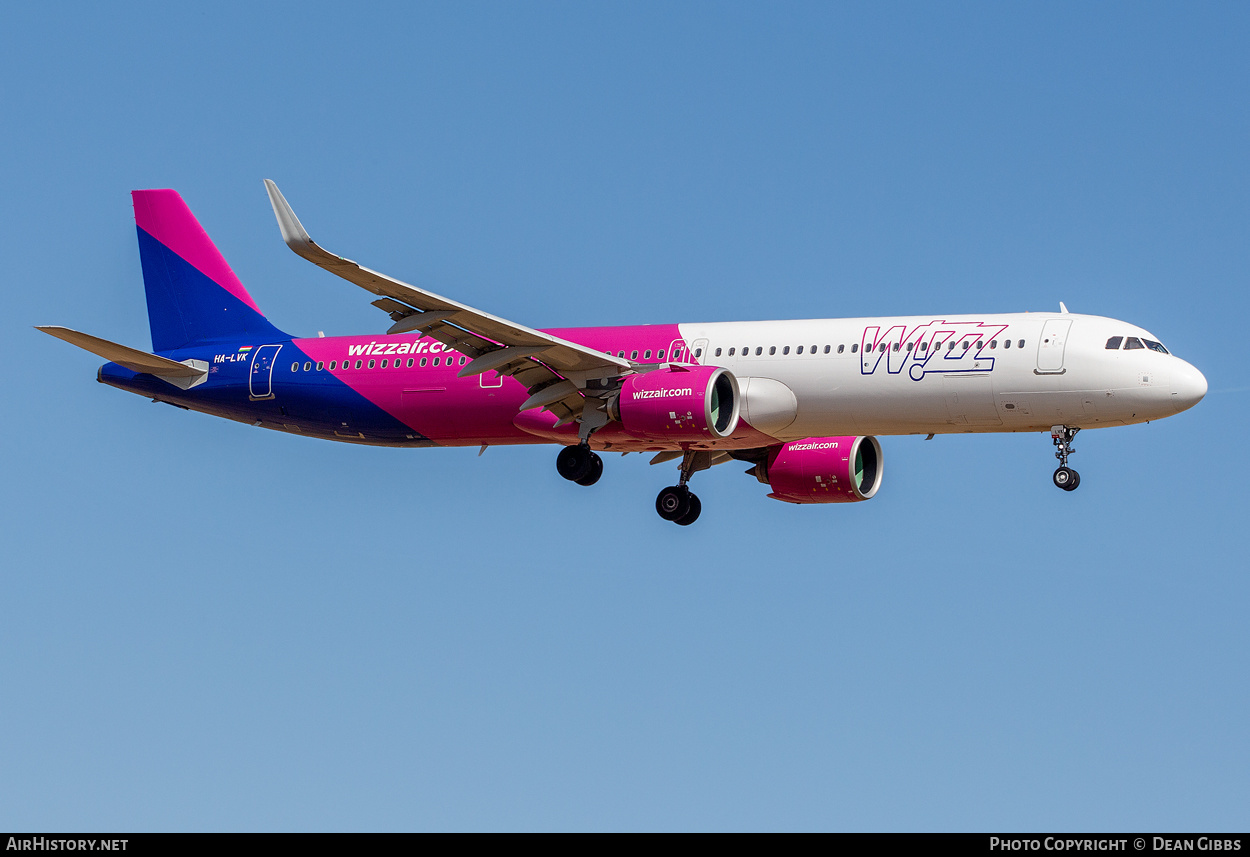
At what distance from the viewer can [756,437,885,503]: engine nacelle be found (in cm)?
4600

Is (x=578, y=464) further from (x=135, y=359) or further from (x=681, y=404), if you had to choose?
(x=135, y=359)

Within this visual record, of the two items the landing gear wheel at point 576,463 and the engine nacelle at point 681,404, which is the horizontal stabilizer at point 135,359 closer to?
the landing gear wheel at point 576,463

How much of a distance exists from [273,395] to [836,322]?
51.3 ft

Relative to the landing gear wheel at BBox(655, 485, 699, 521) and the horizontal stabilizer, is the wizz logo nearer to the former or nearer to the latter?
the landing gear wheel at BBox(655, 485, 699, 521)

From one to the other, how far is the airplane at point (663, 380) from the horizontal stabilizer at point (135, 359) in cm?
6

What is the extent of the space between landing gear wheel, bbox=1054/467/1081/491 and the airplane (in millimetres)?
47

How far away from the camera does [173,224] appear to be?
167 feet

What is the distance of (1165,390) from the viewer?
39.2 metres

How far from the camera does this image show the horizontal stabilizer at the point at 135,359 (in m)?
45.0

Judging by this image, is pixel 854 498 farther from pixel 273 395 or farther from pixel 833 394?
pixel 273 395

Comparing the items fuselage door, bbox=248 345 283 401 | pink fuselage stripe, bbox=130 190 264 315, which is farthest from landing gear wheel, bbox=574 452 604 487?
pink fuselage stripe, bbox=130 190 264 315
